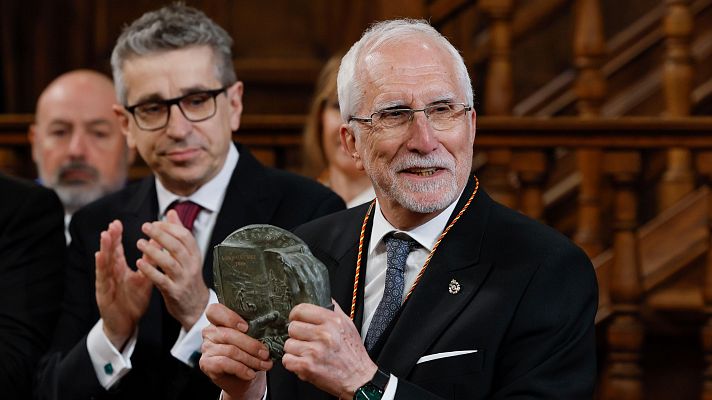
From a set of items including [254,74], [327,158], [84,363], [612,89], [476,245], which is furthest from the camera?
[254,74]

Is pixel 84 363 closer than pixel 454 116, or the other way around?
pixel 454 116

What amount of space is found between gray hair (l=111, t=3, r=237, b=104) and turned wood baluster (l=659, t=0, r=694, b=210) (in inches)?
70.9

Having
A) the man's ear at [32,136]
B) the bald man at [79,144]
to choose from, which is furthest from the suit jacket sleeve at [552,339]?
the man's ear at [32,136]

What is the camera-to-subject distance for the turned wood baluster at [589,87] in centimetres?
468

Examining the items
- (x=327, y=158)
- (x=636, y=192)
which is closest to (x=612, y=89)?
(x=636, y=192)

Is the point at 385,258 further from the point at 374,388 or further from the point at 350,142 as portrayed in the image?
the point at 374,388

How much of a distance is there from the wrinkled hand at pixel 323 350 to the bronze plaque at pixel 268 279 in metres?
0.06

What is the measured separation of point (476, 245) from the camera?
279 centimetres

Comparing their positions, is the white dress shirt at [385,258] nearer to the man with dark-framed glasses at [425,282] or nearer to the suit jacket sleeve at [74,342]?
the man with dark-framed glasses at [425,282]

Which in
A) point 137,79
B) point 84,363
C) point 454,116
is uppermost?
point 137,79

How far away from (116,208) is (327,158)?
40.6 inches

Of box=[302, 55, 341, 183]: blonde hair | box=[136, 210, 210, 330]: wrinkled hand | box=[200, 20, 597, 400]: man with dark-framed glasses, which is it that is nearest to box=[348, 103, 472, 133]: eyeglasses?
box=[200, 20, 597, 400]: man with dark-framed glasses

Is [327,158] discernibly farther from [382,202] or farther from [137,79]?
[382,202]

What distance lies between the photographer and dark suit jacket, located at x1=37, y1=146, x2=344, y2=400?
11.5 ft
